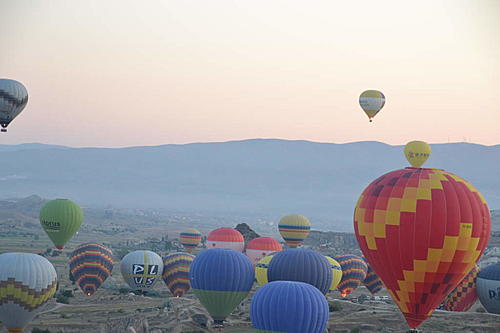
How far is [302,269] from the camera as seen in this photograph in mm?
37000

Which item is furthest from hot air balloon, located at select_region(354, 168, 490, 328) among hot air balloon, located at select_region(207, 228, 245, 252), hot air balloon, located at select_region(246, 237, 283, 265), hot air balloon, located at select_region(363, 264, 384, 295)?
hot air balloon, located at select_region(207, 228, 245, 252)

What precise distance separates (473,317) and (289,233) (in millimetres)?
28398

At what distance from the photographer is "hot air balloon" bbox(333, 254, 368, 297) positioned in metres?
49.9

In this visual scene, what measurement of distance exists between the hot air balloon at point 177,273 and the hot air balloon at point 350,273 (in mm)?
9763

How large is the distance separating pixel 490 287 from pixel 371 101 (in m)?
25.5

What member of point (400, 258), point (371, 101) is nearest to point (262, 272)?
point (400, 258)

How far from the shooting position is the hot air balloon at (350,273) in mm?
49906

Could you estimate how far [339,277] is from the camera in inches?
1795

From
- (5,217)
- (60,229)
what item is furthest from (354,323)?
(5,217)

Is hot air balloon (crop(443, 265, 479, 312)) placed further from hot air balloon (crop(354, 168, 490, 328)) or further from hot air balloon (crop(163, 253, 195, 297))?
hot air balloon (crop(163, 253, 195, 297))

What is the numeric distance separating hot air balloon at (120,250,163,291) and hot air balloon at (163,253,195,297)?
62 cm

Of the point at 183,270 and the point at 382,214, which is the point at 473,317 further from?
the point at 183,270

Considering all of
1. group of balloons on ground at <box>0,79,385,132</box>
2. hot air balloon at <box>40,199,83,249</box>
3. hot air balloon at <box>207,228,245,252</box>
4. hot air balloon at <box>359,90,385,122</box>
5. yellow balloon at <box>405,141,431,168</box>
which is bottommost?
hot air balloon at <box>207,228,245,252</box>

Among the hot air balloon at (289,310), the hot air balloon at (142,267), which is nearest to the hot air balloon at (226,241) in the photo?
the hot air balloon at (142,267)
